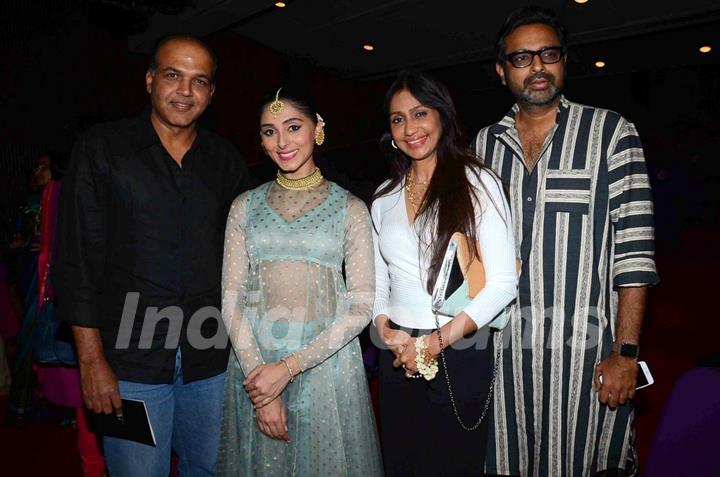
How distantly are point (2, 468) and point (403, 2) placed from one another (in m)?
5.72

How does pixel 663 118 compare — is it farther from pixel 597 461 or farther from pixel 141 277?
pixel 141 277

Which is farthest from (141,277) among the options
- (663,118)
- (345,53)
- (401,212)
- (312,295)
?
(663,118)

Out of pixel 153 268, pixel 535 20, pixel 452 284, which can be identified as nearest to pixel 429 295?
pixel 452 284

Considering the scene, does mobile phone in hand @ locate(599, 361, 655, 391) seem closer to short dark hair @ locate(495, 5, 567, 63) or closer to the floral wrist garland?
the floral wrist garland

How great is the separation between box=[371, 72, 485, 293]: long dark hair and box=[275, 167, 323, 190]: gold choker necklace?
23 cm

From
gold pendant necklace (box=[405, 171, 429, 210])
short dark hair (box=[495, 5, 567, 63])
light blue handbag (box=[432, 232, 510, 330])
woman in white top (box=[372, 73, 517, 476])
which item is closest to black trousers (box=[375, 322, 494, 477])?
woman in white top (box=[372, 73, 517, 476])

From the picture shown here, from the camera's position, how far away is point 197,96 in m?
1.78

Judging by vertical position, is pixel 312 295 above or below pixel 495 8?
below

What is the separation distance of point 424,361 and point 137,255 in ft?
3.09

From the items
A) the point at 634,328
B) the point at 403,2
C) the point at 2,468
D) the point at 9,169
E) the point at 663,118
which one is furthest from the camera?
the point at 663,118

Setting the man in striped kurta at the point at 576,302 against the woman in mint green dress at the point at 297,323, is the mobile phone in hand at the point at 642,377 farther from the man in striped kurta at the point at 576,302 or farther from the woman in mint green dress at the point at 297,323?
the woman in mint green dress at the point at 297,323

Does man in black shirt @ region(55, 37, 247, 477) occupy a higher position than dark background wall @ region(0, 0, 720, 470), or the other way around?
dark background wall @ region(0, 0, 720, 470)

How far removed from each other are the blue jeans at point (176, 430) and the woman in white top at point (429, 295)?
0.58 meters

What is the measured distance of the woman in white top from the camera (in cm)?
157
